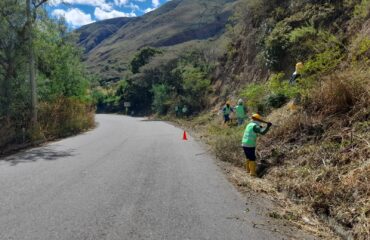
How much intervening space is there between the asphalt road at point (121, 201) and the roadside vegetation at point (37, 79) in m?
7.17

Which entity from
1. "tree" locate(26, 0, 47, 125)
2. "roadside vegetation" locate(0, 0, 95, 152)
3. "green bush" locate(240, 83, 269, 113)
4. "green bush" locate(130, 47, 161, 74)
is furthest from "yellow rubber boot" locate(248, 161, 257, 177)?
"green bush" locate(130, 47, 161, 74)

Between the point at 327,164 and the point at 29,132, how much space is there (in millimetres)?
15703

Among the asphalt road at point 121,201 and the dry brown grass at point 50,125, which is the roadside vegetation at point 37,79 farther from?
the asphalt road at point 121,201

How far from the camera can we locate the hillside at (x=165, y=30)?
124500mm

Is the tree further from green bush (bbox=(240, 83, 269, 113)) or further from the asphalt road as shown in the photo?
green bush (bbox=(240, 83, 269, 113))

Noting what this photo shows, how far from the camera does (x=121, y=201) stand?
756cm

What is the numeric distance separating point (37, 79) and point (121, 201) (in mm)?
17094

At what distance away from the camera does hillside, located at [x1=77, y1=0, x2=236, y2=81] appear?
124500 millimetres

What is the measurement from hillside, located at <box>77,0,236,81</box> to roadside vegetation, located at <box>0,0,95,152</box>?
8617 centimetres

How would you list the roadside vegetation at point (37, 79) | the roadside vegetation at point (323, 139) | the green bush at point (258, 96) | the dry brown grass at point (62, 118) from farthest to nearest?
the dry brown grass at point (62, 118)
the roadside vegetation at point (37, 79)
the green bush at point (258, 96)
the roadside vegetation at point (323, 139)

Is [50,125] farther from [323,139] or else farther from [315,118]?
[323,139]

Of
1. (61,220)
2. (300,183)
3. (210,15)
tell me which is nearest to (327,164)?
(300,183)

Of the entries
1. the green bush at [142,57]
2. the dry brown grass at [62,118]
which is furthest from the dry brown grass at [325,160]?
the green bush at [142,57]

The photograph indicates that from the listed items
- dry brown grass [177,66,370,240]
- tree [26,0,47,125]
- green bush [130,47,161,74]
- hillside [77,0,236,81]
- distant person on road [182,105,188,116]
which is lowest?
distant person on road [182,105,188,116]
